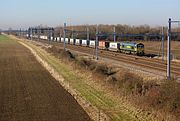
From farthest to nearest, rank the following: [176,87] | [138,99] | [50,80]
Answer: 1. [50,80]
2. [138,99]
3. [176,87]

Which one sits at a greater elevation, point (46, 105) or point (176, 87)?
point (176, 87)

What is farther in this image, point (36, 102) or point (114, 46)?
point (114, 46)

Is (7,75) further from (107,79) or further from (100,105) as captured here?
(100,105)

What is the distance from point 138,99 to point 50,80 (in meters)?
15.7

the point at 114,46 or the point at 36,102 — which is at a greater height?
the point at 114,46

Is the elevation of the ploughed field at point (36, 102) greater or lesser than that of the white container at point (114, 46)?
lesser

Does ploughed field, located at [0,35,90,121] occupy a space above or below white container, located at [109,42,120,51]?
below

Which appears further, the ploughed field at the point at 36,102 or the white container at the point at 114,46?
the white container at the point at 114,46

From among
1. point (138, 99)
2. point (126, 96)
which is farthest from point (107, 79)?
point (138, 99)

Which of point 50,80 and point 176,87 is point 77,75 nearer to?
point 50,80

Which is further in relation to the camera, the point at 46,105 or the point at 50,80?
the point at 50,80

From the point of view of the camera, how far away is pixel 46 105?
22062mm

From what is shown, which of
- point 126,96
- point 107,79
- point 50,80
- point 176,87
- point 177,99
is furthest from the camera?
point 50,80

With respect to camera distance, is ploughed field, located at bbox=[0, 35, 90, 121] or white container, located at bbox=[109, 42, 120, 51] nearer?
ploughed field, located at bbox=[0, 35, 90, 121]
